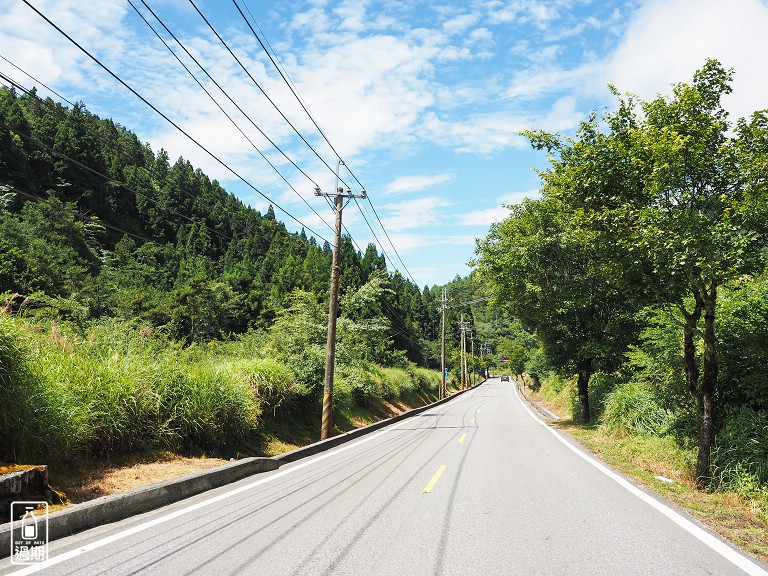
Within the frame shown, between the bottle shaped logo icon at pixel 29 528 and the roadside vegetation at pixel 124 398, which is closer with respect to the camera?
the bottle shaped logo icon at pixel 29 528

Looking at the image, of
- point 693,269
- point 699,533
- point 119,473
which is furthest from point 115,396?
point 693,269

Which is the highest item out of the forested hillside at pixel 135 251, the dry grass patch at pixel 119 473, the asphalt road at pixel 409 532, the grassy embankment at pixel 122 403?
the forested hillside at pixel 135 251

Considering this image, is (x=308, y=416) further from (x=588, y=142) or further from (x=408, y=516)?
(x=588, y=142)

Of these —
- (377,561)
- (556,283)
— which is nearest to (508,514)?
(377,561)

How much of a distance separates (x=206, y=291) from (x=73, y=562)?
209 feet

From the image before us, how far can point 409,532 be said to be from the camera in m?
4.89

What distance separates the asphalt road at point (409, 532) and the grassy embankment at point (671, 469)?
46 centimetres

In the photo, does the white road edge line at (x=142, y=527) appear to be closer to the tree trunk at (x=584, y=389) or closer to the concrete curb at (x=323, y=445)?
the concrete curb at (x=323, y=445)

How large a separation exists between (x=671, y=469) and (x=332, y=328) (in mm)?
9379

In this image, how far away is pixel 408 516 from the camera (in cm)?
550

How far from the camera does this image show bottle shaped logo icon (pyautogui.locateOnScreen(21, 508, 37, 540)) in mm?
4191

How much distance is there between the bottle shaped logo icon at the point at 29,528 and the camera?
4.19m

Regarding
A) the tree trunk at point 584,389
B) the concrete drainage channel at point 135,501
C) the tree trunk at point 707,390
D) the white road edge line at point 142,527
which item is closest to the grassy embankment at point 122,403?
the concrete drainage channel at point 135,501

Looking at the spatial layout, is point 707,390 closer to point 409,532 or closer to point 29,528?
point 409,532
